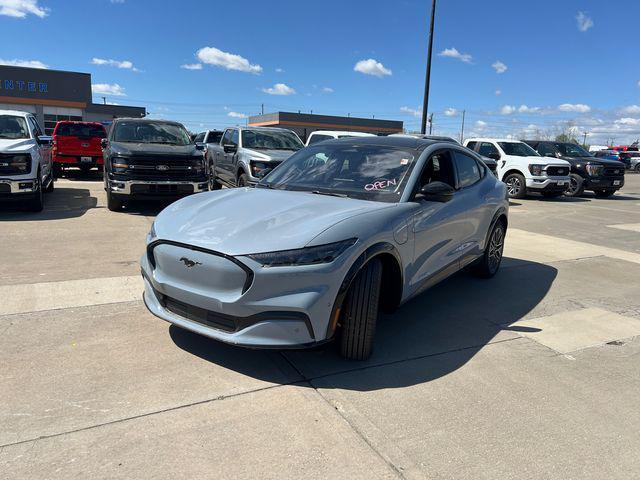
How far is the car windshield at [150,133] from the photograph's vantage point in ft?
33.4

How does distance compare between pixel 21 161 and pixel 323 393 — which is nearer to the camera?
pixel 323 393

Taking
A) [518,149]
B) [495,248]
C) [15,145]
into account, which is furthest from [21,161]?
[518,149]

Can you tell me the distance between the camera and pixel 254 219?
332cm

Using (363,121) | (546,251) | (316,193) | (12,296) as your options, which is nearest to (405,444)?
(316,193)

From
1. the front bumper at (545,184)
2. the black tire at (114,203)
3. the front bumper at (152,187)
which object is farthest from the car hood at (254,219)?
the front bumper at (545,184)

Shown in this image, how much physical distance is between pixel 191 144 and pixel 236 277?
8271 mm

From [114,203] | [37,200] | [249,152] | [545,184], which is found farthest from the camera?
[545,184]

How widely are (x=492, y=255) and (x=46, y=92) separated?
54.8 meters

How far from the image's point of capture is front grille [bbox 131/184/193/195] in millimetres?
9255

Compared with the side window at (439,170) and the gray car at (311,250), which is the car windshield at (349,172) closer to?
the gray car at (311,250)

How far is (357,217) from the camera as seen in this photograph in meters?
3.35

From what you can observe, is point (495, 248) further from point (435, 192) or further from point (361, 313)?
point (361, 313)

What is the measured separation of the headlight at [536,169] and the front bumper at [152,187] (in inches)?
436

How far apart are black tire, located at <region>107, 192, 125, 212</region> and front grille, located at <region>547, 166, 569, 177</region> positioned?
12.8 metres
